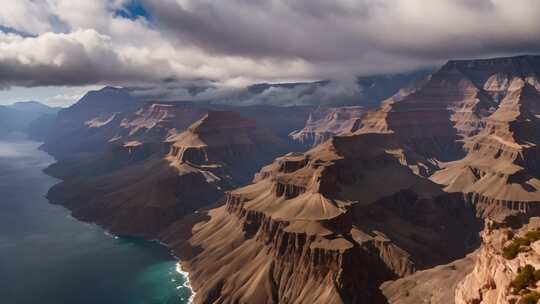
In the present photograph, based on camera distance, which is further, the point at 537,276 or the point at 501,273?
the point at 501,273

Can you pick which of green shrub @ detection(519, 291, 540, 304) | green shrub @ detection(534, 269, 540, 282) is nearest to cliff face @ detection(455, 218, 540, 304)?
green shrub @ detection(534, 269, 540, 282)

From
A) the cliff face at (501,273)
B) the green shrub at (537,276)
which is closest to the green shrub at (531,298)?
the cliff face at (501,273)

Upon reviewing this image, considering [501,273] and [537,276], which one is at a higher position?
[537,276]

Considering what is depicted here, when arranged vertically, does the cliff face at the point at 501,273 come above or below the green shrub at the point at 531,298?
below

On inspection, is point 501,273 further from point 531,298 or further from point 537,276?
point 531,298

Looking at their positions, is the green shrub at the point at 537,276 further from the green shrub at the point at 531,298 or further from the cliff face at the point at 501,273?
the green shrub at the point at 531,298

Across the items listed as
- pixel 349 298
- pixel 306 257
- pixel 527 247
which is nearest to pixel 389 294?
pixel 349 298

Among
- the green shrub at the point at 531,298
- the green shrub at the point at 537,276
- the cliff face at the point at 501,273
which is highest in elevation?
the green shrub at the point at 537,276

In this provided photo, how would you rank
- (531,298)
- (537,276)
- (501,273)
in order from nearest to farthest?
(531,298) < (537,276) < (501,273)

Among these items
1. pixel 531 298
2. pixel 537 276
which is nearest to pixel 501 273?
pixel 537 276

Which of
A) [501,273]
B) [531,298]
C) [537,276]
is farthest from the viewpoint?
[501,273]

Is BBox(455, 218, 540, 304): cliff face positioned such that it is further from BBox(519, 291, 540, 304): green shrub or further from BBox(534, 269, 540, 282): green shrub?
BBox(519, 291, 540, 304): green shrub
